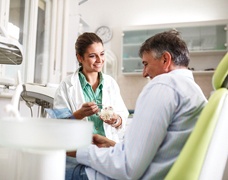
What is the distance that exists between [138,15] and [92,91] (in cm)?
296

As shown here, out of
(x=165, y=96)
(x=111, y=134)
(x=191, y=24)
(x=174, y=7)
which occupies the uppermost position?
(x=174, y=7)

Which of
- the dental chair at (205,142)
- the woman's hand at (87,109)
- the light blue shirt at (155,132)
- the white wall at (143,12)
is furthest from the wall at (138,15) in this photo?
the dental chair at (205,142)

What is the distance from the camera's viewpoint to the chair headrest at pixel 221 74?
27.8 inches

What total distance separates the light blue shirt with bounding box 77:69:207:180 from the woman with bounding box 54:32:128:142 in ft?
2.14

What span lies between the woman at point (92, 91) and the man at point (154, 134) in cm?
63

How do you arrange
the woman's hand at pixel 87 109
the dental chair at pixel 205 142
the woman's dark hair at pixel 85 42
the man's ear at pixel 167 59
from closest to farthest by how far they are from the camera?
the dental chair at pixel 205 142 < the man's ear at pixel 167 59 < the woman's hand at pixel 87 109 < the woman's dark hair at pixel 85 42

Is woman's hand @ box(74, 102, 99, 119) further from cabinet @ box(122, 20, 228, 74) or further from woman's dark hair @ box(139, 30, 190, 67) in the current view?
cabinet @ box(122, 20, 228, 74)

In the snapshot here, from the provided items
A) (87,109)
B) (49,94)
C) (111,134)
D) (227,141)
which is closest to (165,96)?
(227,141)

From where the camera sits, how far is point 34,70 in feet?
9.98

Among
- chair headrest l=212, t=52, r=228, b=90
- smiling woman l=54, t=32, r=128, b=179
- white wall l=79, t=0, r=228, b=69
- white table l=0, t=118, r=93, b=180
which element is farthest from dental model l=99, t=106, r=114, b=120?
white wall l=79, t=0, r=228, b=69

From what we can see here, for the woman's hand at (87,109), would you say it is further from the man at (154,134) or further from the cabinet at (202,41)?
the cabinet at (202,41)

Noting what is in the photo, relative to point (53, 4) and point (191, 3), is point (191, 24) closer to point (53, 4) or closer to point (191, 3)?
point (191, 3)

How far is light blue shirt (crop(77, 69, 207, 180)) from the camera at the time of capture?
79 centimetres

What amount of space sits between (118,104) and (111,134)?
227mm
